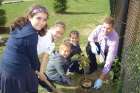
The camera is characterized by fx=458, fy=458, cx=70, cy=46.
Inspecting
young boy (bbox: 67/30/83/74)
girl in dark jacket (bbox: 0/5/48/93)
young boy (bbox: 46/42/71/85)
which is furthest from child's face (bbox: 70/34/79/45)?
girl in dark jacket (bbox: 0/5/48/93)

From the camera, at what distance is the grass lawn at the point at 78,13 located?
511 inches

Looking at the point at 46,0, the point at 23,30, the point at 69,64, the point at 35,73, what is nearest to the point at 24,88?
the point at 35,73

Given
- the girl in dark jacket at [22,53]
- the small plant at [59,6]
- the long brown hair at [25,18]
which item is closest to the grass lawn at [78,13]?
the small plant at [59,6]

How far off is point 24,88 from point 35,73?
280 mm

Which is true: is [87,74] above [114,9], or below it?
below

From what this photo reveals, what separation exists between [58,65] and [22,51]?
196cm

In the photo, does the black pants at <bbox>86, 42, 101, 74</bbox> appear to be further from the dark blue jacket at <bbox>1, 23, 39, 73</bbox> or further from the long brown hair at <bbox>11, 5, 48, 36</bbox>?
the long brown hair at <bbox>11, 5, 48, 36</bbox>

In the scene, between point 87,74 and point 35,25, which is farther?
A: point 87,74

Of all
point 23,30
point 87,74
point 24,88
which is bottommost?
point 87,74

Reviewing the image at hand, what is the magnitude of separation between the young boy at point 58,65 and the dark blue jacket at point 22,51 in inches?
65.9

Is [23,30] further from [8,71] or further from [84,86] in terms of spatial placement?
[84,86]

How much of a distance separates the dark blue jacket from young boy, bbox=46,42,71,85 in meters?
1.67

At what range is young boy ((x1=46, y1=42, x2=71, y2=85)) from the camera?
7367 millimetres

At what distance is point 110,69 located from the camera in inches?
302
